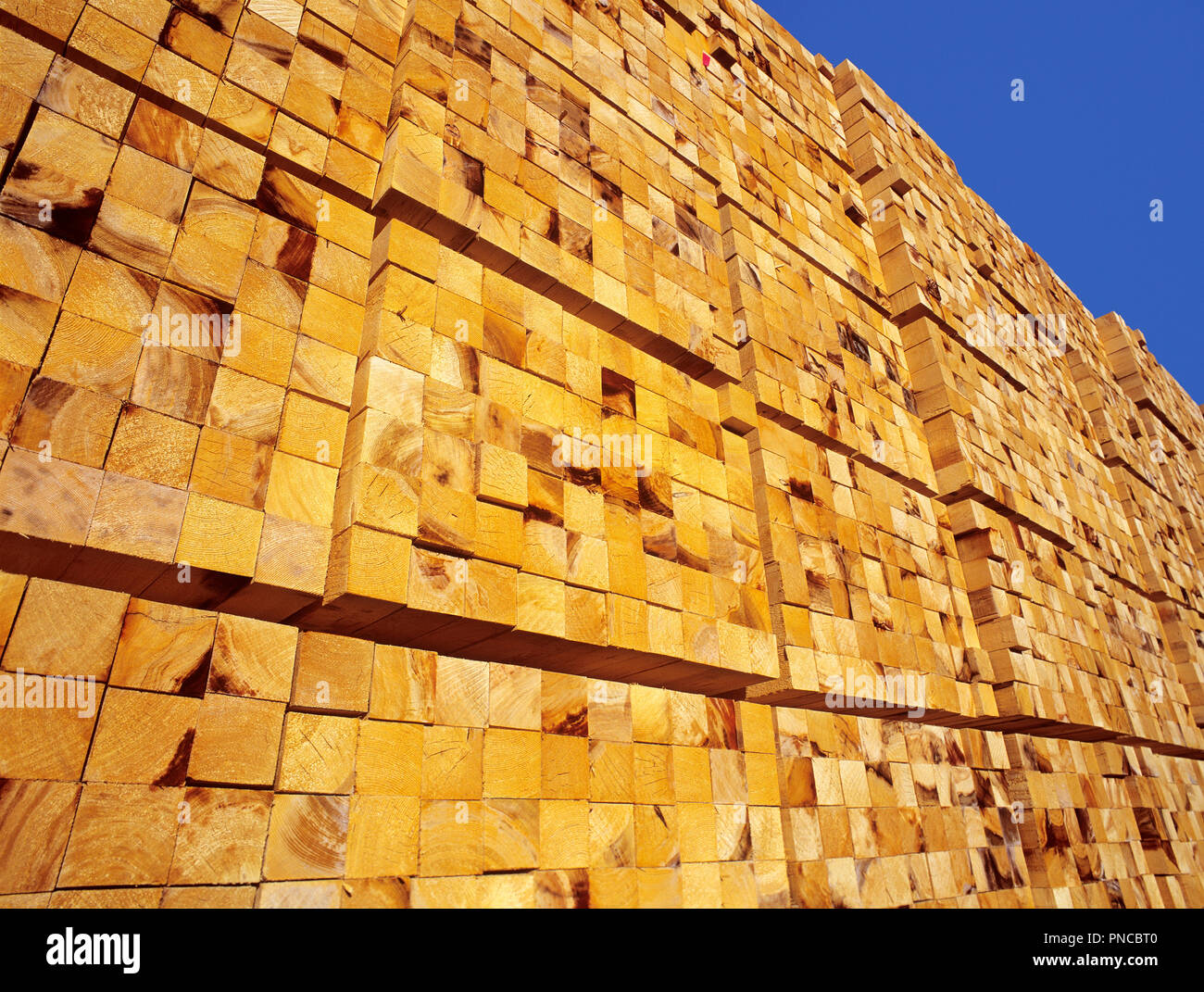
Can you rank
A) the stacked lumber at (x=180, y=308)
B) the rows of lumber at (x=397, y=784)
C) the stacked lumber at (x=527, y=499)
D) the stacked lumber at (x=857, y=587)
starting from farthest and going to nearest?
the stacked lumber at (x=857, y=587) → the stacked lumber at (x=527, y=499) → the stacked lumber at (x=180, y=308) → the rows of lumber at (x=397, y=784)

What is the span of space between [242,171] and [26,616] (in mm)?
1336

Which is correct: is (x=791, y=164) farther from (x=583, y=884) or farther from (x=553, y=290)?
(x=583, y=884)

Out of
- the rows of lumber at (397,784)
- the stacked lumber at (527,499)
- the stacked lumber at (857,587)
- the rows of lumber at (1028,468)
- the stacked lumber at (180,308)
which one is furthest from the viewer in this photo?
the rows of lumber at (1028,468)

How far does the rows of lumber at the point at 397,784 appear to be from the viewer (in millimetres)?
1399

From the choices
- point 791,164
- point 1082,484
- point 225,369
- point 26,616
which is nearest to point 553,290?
point 225,369

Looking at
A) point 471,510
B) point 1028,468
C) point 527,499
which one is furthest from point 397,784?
point 1028,468

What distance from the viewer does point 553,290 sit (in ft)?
9.17

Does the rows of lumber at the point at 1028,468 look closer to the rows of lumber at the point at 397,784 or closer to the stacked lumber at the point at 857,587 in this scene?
the stacked lumber at the point at 857,587

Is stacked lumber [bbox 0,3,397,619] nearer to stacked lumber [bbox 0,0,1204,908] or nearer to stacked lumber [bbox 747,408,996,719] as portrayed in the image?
stacked lumber [bbox 0,0,1204,908]

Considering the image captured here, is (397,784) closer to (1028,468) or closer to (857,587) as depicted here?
(857,587)

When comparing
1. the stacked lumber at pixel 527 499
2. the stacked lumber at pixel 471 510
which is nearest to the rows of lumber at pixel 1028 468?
the stacked lumber at pixel 471 510

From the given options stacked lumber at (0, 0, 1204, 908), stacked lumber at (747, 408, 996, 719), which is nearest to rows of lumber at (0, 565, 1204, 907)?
stacked lumber at (0, 0, 1204, 908)

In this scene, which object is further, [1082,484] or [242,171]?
[1082,484]

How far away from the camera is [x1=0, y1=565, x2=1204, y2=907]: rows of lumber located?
140cm
